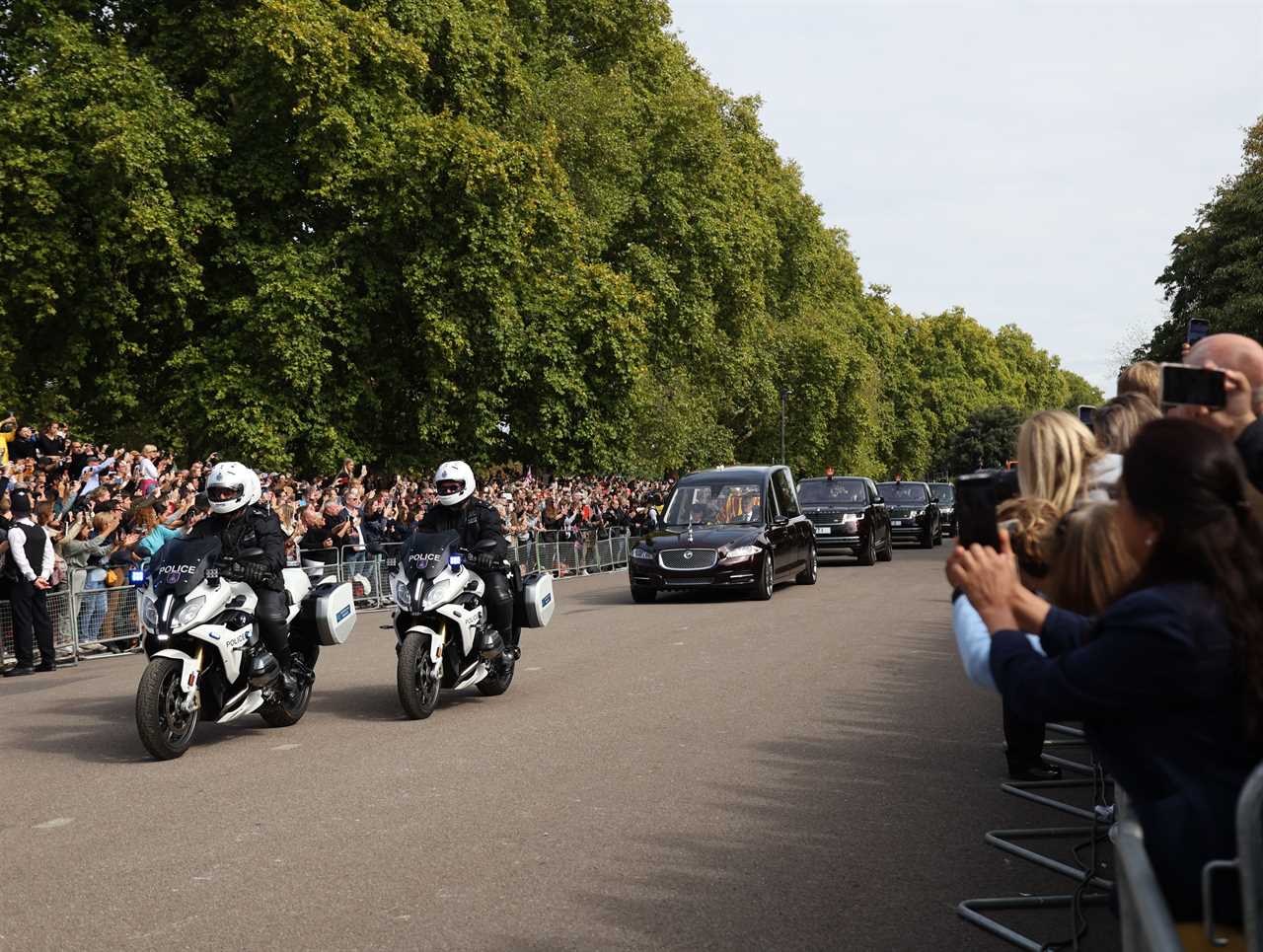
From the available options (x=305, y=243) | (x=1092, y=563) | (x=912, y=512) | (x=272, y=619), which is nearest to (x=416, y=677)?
(x=272, y=619)

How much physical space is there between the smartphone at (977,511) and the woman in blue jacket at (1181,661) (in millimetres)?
Result: 535

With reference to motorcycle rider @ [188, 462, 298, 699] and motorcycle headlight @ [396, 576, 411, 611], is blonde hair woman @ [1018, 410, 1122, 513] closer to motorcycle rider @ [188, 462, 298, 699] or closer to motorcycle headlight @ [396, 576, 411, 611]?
motorcycle rider @ [188, 462, 298, 699]

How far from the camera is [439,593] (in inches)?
409


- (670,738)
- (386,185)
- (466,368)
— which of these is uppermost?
(386,185)

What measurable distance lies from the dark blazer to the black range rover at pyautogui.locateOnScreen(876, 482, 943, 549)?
116 ft

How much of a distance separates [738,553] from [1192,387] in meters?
16.5

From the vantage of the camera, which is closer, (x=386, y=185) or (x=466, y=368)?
(x=386, y=185)

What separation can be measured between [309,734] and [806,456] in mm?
51365

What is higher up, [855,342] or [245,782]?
[855,342]

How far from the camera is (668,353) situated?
40625 mm

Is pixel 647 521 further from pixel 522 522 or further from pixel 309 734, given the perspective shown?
pixel 309 734

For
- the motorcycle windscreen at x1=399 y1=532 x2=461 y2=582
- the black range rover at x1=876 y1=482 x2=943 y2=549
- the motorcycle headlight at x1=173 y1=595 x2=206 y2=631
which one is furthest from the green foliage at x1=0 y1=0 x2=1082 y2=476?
the motorcycle headlight at x1=173 y1=595 x2=206 y2=631

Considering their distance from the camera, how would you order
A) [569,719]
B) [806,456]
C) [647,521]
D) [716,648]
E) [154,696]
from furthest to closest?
1. [806,456]
2. [647,521]
3. [716,648]
4. [569,719]
5. [154,696]

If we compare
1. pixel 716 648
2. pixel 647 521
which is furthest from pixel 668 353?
pixel 716 648
